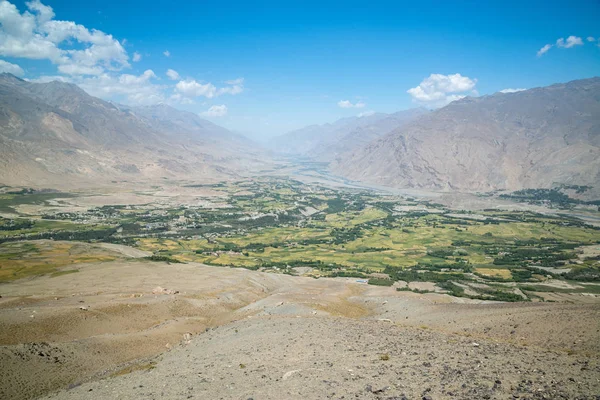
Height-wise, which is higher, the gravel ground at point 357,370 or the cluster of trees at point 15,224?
the gravel ground at point 357,370

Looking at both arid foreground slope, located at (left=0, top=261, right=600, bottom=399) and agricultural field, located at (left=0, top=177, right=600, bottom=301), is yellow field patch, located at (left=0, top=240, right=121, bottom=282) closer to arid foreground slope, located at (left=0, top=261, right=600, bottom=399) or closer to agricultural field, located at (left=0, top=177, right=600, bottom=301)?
agricultural field, located at (left=0, top=177, right=600, bottom=301)

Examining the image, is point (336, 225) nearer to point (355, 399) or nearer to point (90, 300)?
point (90, 300)

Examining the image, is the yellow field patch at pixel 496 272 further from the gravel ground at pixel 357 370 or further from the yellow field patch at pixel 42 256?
the yellow field patch at pixel 42 256

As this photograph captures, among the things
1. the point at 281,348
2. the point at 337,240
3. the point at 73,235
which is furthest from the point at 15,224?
the point at 281,348

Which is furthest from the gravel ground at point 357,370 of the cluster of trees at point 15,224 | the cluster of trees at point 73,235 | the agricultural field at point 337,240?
the cluster of trees at point 15,224

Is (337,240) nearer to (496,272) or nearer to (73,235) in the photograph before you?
(496,272)
